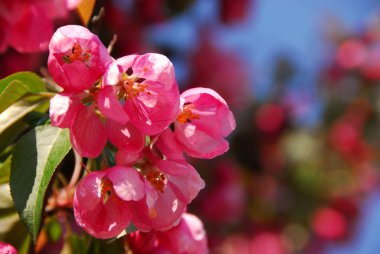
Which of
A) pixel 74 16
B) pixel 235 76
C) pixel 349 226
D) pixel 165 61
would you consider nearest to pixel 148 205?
pixel 165 61

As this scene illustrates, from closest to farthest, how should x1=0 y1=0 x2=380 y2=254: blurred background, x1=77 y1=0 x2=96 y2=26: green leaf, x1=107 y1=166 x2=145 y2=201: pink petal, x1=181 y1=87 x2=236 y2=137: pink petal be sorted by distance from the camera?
x1=107 y1=166 x2=145 y2=201: pink petal → x1=181 y1=87 x2=236 y2=137: pink petal → x1=77 y1=0 x2=96 y2=26: green leaf → x1=0 y1=0 x2=380 y2=254: blurred background

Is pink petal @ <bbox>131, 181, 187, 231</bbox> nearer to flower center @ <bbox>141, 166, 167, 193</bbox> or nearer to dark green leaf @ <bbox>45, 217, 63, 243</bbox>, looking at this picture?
flower center @ <bbox>141, 166, 167, 193</bbox>

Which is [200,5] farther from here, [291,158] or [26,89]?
[26,89]

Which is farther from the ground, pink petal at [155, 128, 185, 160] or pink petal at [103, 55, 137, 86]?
pink petal at [103, 55, 137, 86]

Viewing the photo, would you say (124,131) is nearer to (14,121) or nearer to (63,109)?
(63,109)

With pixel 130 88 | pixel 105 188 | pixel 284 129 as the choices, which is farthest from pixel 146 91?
pixel 284 129

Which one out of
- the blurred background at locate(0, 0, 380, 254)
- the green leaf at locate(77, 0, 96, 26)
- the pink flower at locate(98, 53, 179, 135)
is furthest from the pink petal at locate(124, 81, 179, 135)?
the blurred background at locate(0, 0, 380, 254)
